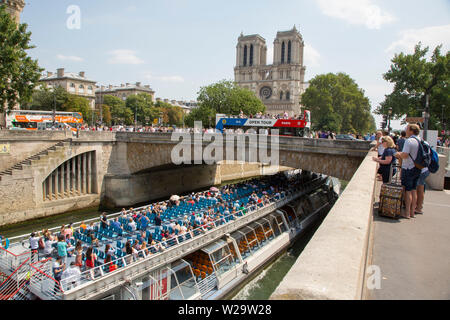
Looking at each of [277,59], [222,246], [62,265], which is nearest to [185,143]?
[222,246]

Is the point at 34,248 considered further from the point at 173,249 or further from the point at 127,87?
the point at 127,87

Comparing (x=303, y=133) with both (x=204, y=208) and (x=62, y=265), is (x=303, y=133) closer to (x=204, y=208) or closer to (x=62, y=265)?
(x=204, y=208)

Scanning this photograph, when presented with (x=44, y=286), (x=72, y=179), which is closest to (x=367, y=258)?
(x=44, y=286)

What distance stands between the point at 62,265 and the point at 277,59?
10548 centimetres

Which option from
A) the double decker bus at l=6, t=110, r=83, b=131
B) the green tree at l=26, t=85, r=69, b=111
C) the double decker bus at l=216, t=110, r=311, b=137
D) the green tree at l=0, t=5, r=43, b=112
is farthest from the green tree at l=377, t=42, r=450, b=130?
the green tree at l=26, t=85, r=69, b=111

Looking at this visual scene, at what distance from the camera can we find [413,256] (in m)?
4.54

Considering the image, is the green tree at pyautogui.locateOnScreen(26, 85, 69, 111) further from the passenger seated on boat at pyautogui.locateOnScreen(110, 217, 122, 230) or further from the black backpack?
the black backpack

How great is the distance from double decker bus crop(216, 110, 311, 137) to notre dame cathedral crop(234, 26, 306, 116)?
243 ft

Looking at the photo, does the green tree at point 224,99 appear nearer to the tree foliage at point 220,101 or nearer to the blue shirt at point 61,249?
the tree foliage at point 220,101

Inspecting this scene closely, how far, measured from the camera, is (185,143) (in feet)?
92.4

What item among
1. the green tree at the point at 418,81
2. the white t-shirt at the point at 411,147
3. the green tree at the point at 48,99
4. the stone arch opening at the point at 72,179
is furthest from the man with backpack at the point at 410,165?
the green tree at the point at 48,99

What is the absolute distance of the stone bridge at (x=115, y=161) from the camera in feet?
72.5

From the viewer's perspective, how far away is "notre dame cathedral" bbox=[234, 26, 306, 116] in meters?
104

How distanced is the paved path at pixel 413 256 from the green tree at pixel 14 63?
90.8 ft
